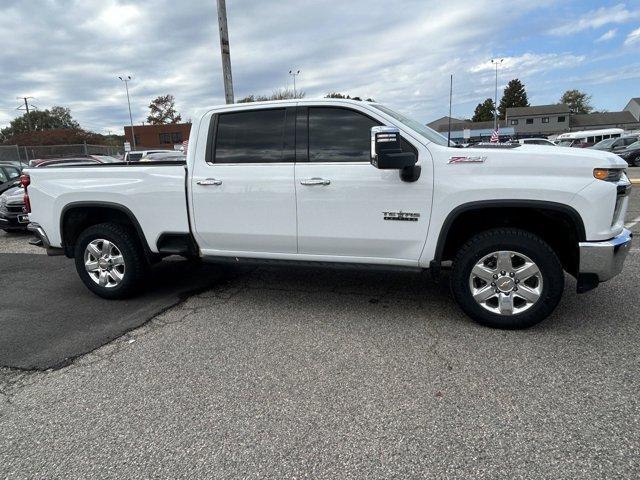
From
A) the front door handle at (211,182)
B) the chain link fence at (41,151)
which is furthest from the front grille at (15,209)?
the chain link fence at (41,151)

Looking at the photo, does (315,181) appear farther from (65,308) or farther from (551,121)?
(551,121)

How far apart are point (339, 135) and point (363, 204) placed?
2.20ft

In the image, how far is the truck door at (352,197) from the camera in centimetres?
380

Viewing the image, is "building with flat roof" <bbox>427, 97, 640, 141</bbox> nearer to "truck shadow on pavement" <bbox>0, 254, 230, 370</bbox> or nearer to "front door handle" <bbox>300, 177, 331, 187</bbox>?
"truck shadow on pavement" <bbox>0, 254, 230, 370</bbox>

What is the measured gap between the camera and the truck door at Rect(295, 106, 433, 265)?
150 inches

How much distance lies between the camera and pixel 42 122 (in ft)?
294

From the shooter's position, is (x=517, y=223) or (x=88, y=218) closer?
(x=517, y=223)

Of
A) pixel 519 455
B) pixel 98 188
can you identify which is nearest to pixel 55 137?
pixel 98 188

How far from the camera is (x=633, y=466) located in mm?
2209

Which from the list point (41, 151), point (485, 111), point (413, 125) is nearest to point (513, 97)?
point (485, 111)

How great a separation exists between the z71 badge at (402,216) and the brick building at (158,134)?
225 ft

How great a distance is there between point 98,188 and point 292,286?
232cm

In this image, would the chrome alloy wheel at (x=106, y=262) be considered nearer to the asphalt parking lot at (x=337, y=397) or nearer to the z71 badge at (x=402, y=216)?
the asphalt parking lot at (x=337, y=397)

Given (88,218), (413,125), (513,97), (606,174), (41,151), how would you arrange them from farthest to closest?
(513,97), (41,151), (88,218), (413,125), (606,174)
